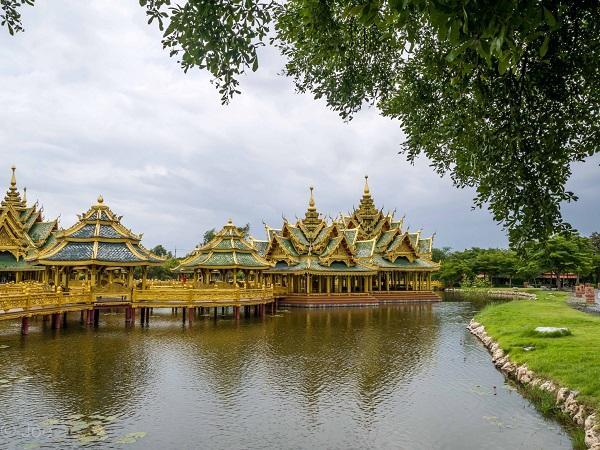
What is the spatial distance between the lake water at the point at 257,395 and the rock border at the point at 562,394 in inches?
15.7

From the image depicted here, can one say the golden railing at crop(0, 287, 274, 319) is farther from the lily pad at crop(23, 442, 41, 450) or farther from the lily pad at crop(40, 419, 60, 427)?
the lily pad at crop(23, 442, 41, 450)

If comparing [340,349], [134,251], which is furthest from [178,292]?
[340,349]

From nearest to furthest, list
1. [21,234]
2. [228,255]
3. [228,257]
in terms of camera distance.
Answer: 1. [228,257]
2. [228,255]
3. [21,234]

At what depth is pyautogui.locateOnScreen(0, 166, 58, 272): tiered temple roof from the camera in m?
32.4

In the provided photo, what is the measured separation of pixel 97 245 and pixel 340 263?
21.4 metres

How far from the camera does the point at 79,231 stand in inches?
894

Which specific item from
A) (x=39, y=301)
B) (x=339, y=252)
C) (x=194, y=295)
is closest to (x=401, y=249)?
(x=339, y=252)

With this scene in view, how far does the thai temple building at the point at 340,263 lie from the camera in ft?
124

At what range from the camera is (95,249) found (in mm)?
22047

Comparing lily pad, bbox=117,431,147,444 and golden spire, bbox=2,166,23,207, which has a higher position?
golden spire, bbox=2,166,23,207

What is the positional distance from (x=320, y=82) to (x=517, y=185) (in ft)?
14.0

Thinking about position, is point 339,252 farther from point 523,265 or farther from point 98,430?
point 98,430

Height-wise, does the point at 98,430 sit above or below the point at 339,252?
below

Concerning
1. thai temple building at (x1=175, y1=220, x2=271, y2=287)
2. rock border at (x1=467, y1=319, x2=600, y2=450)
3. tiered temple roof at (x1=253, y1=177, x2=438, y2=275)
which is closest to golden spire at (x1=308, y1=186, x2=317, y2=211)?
tiered temple roof at (x1=253, y1=177, x2=438, y2=275)
